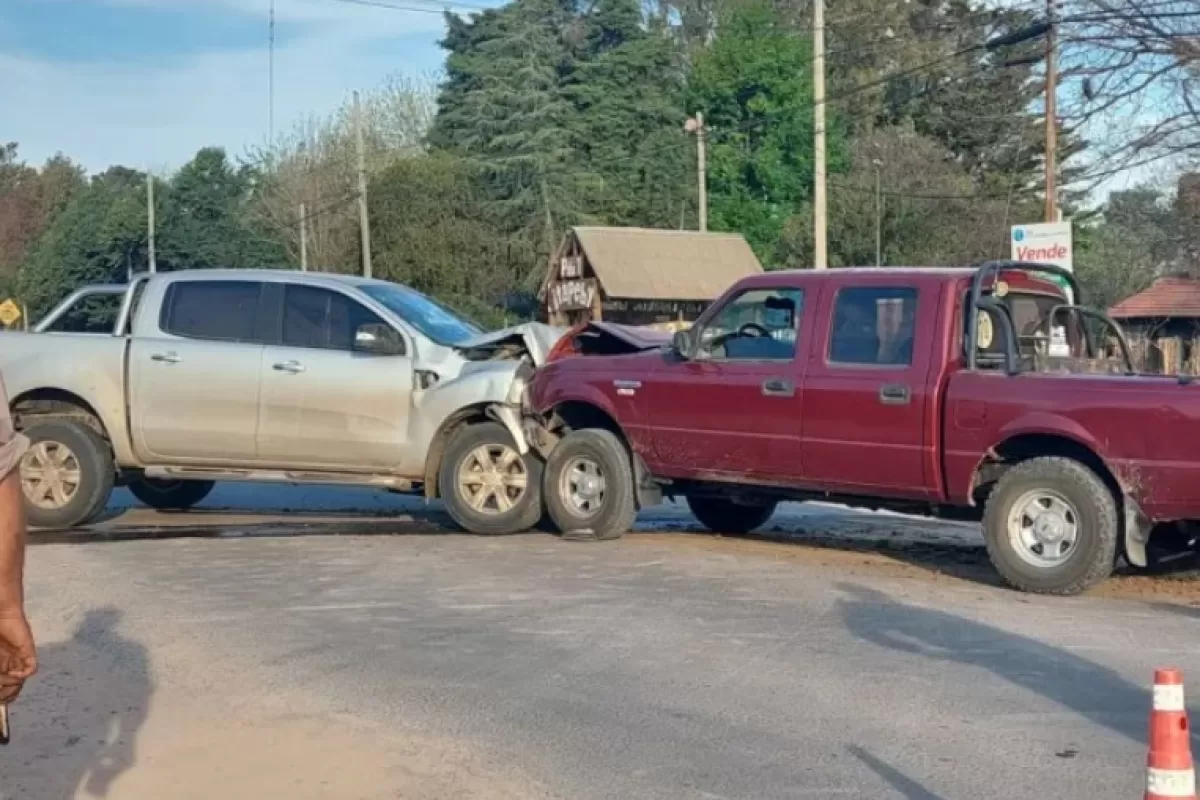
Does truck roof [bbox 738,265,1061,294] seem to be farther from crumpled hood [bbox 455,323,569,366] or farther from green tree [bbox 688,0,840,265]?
green tree [bbox 688,0,840,265]

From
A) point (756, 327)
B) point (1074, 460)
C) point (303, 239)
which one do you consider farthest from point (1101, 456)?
point (303, 239)

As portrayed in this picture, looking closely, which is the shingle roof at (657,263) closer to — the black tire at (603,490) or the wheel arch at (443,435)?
the wheel arch at (443,435)

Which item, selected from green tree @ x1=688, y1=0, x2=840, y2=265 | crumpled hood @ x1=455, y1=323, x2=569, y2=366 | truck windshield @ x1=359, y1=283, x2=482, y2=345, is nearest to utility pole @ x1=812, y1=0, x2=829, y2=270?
truck windshield @ x1=359, y1=283, x2=482, y2=345

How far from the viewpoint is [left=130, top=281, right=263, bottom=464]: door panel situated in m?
13.3

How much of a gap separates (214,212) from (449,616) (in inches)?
2383

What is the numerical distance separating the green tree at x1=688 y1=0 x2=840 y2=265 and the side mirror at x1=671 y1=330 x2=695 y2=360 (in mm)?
50890

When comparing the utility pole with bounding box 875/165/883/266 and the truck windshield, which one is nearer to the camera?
the truck windshield

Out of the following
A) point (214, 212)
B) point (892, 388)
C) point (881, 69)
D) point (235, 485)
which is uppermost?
point (881, 69)

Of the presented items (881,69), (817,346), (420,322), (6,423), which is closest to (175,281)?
(420,322)

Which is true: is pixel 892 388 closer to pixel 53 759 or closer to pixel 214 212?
pixel 53 759

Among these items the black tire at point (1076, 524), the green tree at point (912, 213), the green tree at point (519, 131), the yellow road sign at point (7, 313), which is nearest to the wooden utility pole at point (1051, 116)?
the black tire at point (1076, 524)

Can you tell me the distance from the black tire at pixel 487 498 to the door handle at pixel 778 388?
2.12 m

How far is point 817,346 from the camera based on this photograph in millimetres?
11430

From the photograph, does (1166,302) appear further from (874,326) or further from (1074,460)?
(1074,460)
